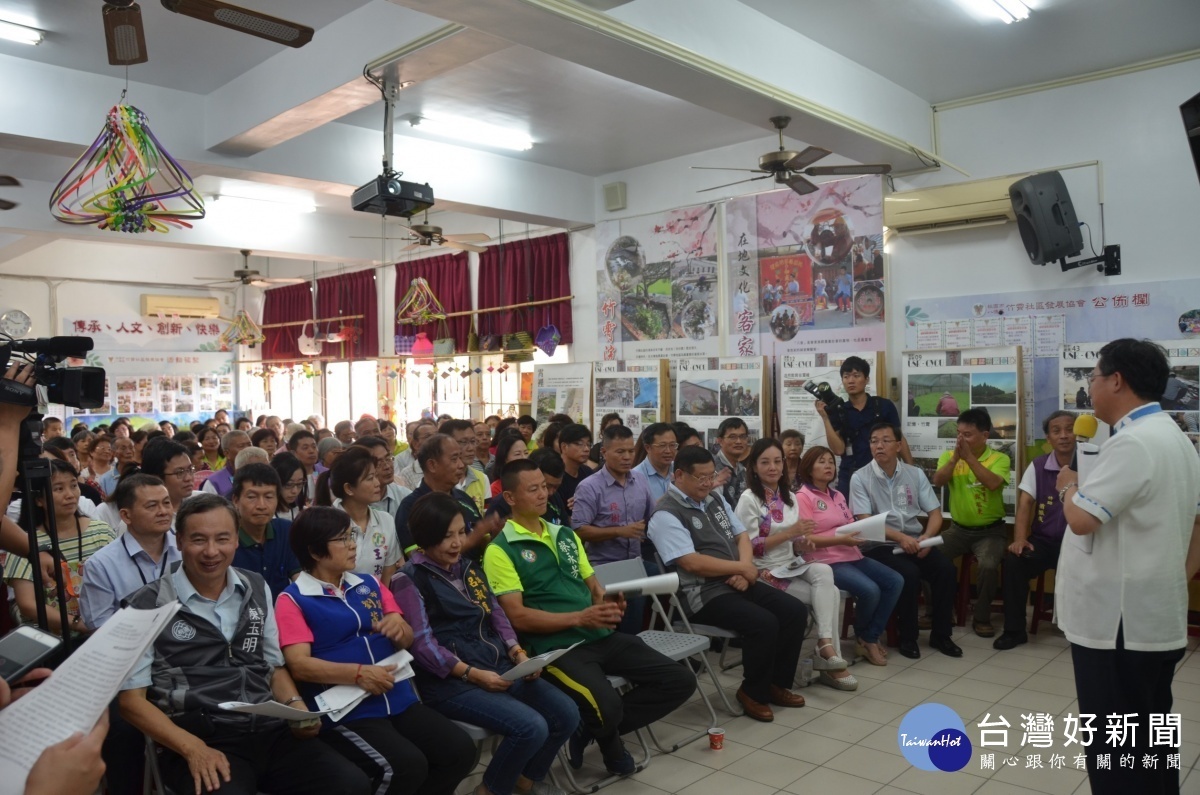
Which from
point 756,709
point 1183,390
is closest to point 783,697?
point 756,709

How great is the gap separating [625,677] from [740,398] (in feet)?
13.8

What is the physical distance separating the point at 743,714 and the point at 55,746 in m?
3.32

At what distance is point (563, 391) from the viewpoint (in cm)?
867

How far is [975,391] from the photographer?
6141 millimetres

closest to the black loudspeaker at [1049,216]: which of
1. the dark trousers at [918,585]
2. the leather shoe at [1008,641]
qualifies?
the dark trousers at [918,585]

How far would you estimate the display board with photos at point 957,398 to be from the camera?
596 centimetres

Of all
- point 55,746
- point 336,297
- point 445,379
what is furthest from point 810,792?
point 336,297

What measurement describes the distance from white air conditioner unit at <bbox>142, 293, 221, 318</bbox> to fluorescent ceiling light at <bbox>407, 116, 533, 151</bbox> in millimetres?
7731

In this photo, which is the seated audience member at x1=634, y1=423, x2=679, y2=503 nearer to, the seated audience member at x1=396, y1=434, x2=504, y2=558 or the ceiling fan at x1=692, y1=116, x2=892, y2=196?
the seated audience member at x1=396, y1=434, x2=504, y2=558

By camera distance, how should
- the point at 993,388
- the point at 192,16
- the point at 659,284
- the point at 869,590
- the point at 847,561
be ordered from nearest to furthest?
the point at 192,16 < the point at 869,590 < the point at 847,561 < the point at 993,388 < the point at 659,284

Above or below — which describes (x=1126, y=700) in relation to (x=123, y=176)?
below

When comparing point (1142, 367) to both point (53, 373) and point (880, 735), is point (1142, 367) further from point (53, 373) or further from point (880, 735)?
point (53, 373)

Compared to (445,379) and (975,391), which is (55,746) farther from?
(445,379)

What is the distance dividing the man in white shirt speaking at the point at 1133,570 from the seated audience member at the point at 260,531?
8.98 ft
